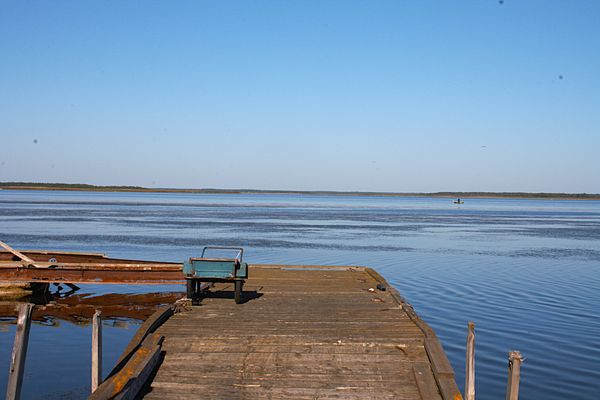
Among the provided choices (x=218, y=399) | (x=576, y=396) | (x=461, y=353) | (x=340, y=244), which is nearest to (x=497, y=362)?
(x=461, y=353)

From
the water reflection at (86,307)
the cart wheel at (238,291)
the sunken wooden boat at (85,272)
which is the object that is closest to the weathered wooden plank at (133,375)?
the cart wheel at (238,291)

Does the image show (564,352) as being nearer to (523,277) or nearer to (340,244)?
(523,277)

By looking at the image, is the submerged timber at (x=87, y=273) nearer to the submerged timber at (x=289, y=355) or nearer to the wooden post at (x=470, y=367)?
the submerged timber at (x=289, y=355)

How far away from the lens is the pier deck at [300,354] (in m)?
8.09

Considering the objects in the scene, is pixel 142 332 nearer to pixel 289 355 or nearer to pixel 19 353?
pixel 289 355

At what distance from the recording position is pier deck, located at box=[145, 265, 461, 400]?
26.5 feet

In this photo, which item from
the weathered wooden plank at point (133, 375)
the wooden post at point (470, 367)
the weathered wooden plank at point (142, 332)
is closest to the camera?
the weathered wooden plank at point (133, 375)

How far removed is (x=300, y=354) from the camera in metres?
9.22

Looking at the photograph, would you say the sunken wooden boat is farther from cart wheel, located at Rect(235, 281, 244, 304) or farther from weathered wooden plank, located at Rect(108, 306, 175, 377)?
weathered wooden plank, located at Rect(108, 306, 175, 377)

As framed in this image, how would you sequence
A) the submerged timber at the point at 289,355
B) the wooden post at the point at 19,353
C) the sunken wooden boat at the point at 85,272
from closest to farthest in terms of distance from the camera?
1. the wooden post at the point at 19,353
2. the submerged timber at the point at 289,355
3. the sunken wooden boat at the point at 85,272

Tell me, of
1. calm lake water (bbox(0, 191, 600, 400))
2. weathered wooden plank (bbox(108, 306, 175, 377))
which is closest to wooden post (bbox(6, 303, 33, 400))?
weathered wooden plank (bbox(108, 306, 175, 377))

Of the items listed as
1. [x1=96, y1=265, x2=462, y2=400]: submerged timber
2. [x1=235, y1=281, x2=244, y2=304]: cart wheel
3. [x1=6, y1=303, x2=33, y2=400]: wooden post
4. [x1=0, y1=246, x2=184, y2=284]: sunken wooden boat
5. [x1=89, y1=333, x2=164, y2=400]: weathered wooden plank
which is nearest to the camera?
[x1=6, y1=303, x2=33, y2=400]: wooden post

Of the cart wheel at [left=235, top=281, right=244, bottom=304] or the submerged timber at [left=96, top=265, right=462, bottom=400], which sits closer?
the submerged timber at [left=96, top=265, right=462, bottom=400]

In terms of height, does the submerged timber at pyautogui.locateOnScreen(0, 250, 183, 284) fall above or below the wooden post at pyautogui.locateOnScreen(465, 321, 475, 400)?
below
